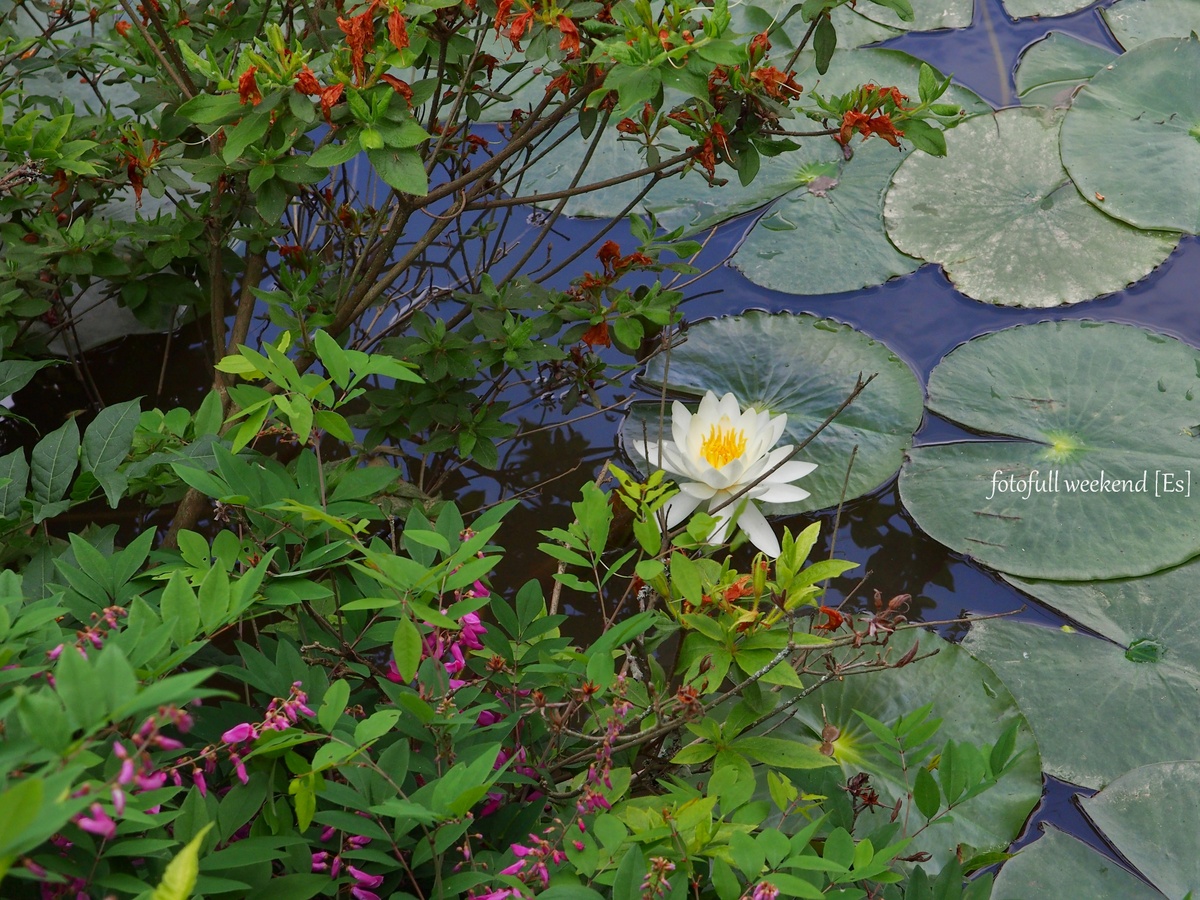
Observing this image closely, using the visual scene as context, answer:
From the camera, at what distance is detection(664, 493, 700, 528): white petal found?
1495 millimetres

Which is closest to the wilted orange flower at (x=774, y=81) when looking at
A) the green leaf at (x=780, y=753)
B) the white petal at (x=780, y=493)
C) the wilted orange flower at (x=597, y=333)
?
the wilted orange flower at (x=597, y=333)

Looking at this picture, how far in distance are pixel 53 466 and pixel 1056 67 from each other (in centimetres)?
254

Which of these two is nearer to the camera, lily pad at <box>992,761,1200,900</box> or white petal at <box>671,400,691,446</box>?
lily pad at <box>992,761,1200,900</box>

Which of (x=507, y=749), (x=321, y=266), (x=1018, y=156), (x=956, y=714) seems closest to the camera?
(x=507, y=749)

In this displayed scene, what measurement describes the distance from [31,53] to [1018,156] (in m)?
2.21

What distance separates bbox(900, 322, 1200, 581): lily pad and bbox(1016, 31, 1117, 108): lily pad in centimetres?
84

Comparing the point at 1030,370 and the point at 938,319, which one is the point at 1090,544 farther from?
the point at 938,319

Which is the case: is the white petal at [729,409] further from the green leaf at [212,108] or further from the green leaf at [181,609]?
the green leaf at [181,609]

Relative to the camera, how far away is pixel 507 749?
898mm

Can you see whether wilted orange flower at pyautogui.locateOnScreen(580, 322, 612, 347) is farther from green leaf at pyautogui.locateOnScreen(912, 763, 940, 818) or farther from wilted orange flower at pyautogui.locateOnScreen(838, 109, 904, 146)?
green leaf at pyautogui.locateOnScreen(912, 763, 940, 818)

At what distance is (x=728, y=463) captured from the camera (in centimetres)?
147

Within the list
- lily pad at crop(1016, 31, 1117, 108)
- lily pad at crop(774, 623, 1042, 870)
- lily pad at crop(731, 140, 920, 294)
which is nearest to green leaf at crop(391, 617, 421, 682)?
lily pad at crop(774, 623, 1042, 870)

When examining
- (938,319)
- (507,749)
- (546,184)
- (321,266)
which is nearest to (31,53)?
(321,266)

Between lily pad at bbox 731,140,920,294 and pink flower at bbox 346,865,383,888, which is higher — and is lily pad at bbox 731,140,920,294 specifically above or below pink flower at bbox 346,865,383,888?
below
